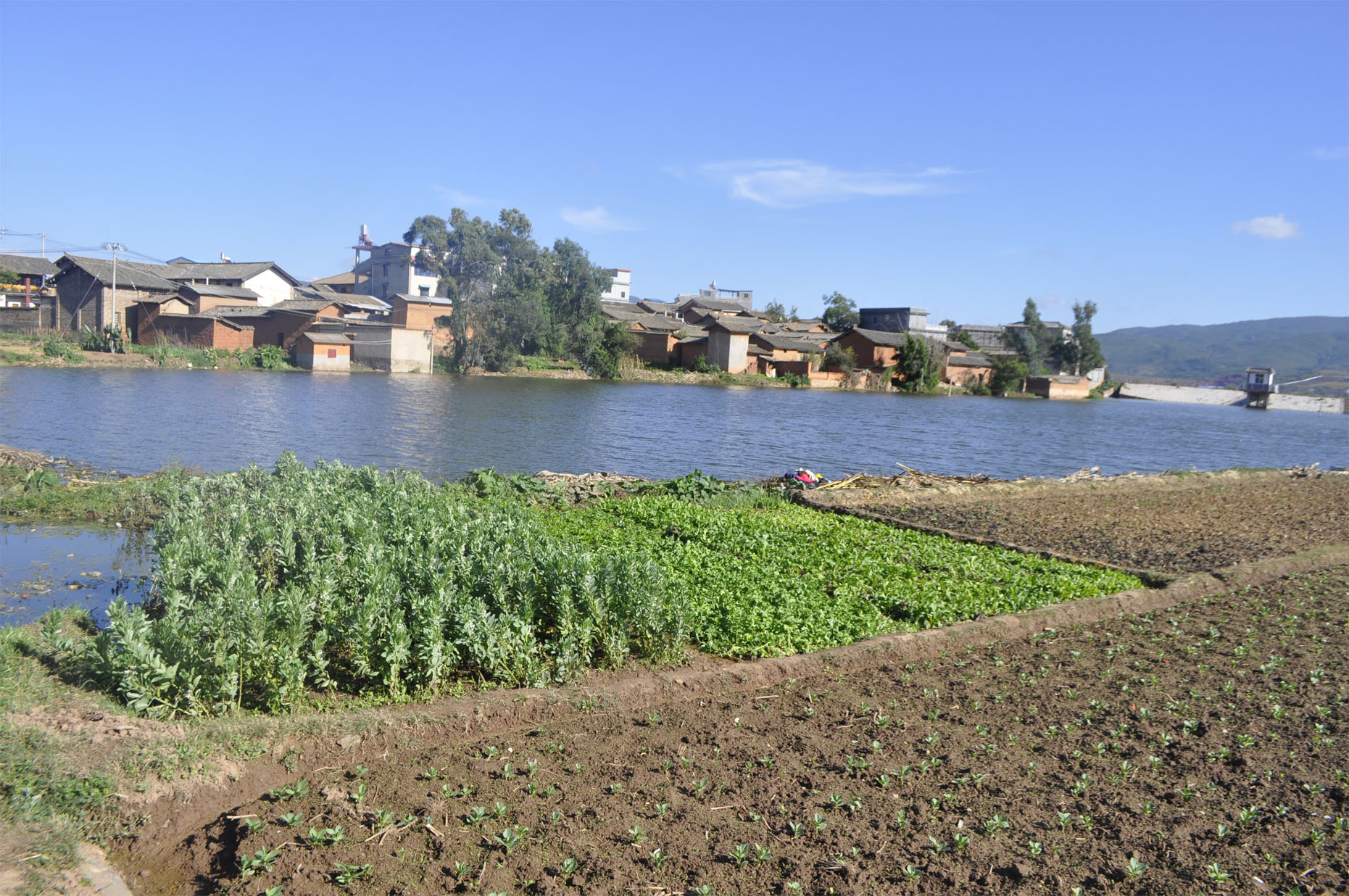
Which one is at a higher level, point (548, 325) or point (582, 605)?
point (548, 325)

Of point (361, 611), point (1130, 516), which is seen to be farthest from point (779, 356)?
point (361, 611)

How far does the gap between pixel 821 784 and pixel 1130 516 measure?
13.2 m

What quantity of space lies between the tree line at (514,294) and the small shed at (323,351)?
717 centimetres

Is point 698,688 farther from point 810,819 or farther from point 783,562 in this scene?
point 783,562

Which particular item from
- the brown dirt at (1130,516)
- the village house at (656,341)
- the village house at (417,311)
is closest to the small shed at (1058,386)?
the village house at (656,341)

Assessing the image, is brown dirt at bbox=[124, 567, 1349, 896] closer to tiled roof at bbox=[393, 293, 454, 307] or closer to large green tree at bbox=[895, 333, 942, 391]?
tiled roof at bbox=[393, 293, 454, 307]

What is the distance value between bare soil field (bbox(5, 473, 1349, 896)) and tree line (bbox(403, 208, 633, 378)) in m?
54.5

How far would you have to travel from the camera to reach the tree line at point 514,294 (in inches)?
2335

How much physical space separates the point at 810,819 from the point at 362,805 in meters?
2.33

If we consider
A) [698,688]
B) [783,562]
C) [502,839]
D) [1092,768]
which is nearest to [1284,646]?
[1092,768]

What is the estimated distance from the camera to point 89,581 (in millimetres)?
9422

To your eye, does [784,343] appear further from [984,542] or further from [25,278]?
[984,542]

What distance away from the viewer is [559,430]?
95.3 ft

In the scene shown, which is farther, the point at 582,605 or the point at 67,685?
the point at 582,605
